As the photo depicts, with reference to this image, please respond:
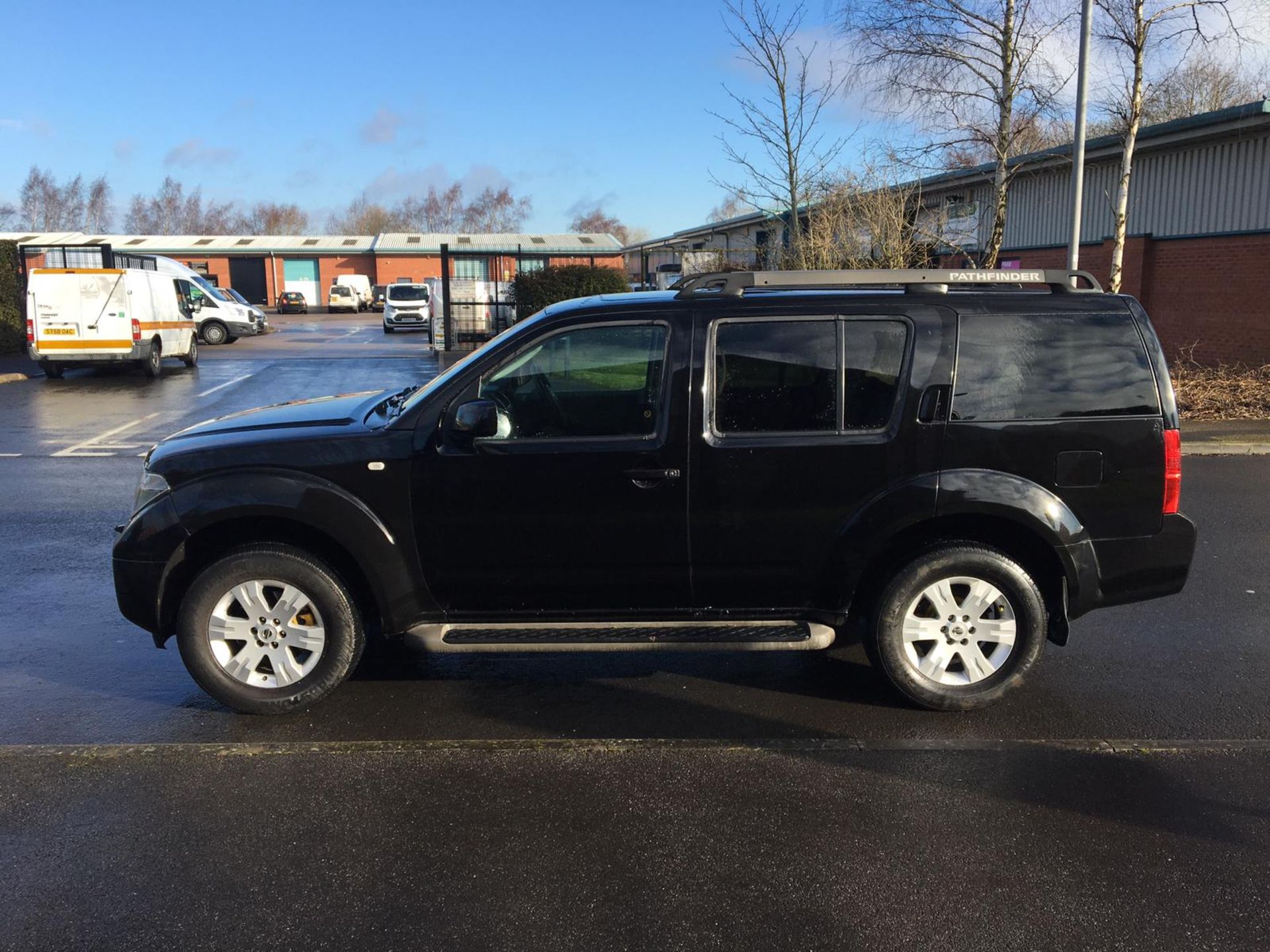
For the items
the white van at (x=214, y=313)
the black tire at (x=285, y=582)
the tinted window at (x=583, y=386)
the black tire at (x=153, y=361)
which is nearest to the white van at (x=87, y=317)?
the black tire at (x=153, y=361)

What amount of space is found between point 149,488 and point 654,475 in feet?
7.36

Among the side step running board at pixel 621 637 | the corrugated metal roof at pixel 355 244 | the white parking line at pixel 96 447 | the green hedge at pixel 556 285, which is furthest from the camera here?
the corrugated metal roof at pixel 355 244

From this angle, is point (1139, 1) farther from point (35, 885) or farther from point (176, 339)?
point (176, 339)

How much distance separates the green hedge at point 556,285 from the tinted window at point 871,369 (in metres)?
19.6

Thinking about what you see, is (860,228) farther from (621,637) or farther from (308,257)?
(308,257)

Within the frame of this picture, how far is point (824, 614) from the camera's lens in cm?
459

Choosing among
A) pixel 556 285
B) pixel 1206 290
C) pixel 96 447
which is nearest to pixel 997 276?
pixel 96 447

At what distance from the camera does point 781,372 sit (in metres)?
4.47

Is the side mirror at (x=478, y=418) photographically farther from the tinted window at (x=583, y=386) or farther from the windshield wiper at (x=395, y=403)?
the windshield wiper at (x=395, y=403)

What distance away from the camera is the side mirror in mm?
4328

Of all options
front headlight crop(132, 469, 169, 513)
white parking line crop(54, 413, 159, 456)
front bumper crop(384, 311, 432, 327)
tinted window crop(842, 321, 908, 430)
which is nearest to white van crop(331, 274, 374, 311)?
front bumper crop(384, 311, 432, 327)

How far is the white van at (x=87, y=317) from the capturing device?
790 inches

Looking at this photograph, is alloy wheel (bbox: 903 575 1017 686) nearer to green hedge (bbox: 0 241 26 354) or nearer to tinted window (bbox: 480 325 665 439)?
tinted window (bbox: 480 325 665 439)

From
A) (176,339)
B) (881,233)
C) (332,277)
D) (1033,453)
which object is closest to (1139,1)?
(881,233)
